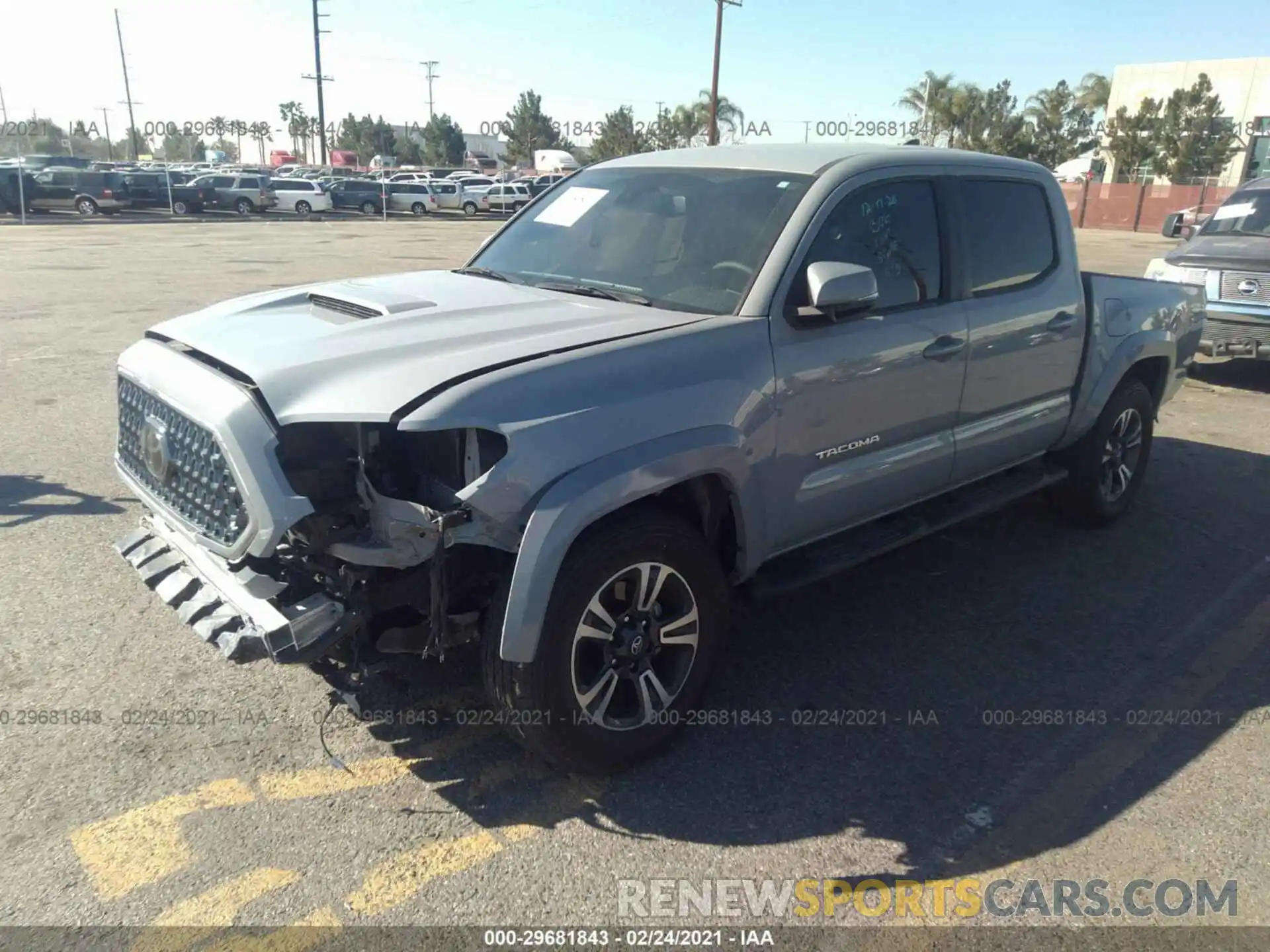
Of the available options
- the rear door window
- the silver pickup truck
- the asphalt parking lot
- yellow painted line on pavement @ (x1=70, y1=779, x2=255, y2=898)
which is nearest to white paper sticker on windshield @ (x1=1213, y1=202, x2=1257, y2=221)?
the asphalt parking lot

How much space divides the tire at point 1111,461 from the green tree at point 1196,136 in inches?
1820

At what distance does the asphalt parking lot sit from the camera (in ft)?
9.00

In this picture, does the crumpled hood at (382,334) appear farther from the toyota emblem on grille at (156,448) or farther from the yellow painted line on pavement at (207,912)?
the yellow painted line on pavement at (207,912)

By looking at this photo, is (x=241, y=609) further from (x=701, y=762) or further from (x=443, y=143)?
(x=443, y=143)

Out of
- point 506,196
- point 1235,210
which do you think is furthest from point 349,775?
point 506,196

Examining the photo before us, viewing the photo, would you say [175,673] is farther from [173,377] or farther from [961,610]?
[961,610]

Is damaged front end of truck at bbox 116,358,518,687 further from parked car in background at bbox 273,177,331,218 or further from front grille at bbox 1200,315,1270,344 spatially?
parked car in background at bbox 273,177,331,218

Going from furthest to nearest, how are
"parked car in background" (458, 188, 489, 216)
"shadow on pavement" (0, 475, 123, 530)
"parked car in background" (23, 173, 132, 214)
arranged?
"parked car in background" (458, 188, 489, 216) < "parked car in background" (23, 173, 132, 214) < "shadow on pavement" (0, 475, 123, 530)

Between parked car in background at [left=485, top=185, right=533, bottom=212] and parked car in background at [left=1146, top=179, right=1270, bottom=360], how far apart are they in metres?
35.7

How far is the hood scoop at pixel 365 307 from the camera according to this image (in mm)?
3375

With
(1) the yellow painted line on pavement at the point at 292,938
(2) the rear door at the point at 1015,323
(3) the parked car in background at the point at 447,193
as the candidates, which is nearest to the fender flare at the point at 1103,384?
(2) the rear door at the point at 1015,323

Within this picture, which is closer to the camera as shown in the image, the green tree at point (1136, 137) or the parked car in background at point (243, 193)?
the parked car in background at point (243, 193)

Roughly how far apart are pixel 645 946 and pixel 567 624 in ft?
2.98

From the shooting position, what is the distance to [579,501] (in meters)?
2.79
